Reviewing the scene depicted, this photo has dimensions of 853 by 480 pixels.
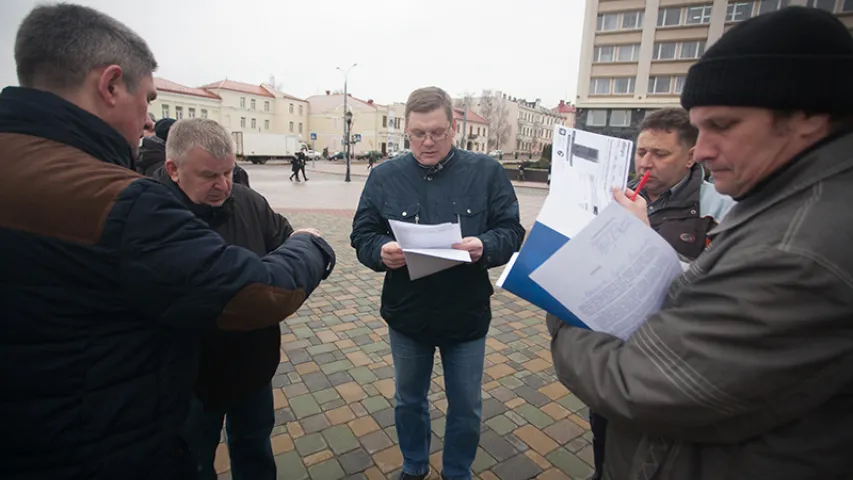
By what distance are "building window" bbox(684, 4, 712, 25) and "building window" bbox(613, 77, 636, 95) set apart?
5.26m

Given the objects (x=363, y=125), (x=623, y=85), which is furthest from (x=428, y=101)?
(x=363, y=125)

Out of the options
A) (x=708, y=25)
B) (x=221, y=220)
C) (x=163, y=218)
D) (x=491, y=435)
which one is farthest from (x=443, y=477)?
(x=708, y=25)

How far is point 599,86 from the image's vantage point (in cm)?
3481

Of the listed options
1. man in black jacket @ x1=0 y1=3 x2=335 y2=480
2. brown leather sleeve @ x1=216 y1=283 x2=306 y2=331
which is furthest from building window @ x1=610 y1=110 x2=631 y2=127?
man in black jacket @ x1=0 y1=3 x2=335 y2=480

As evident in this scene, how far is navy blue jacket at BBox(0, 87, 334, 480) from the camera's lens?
1.02m

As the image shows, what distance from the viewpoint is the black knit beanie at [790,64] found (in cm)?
88

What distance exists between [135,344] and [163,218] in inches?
14.4

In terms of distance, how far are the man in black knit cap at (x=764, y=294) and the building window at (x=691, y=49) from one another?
38177mm

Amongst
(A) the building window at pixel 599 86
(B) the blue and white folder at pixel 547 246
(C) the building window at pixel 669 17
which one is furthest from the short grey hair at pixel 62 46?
(C) the building window at pixel 669 17

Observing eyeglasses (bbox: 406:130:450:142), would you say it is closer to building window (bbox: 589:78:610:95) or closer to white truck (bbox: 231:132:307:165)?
building window (bbox: 589:78:610:95)

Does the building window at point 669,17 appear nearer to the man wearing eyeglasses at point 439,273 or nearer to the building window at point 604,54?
the building window at point 604,54

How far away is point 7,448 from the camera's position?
1.09 m

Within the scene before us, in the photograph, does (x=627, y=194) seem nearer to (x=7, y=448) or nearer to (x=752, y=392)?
(x=752, y=392)

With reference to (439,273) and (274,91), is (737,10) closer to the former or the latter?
(439,273)
